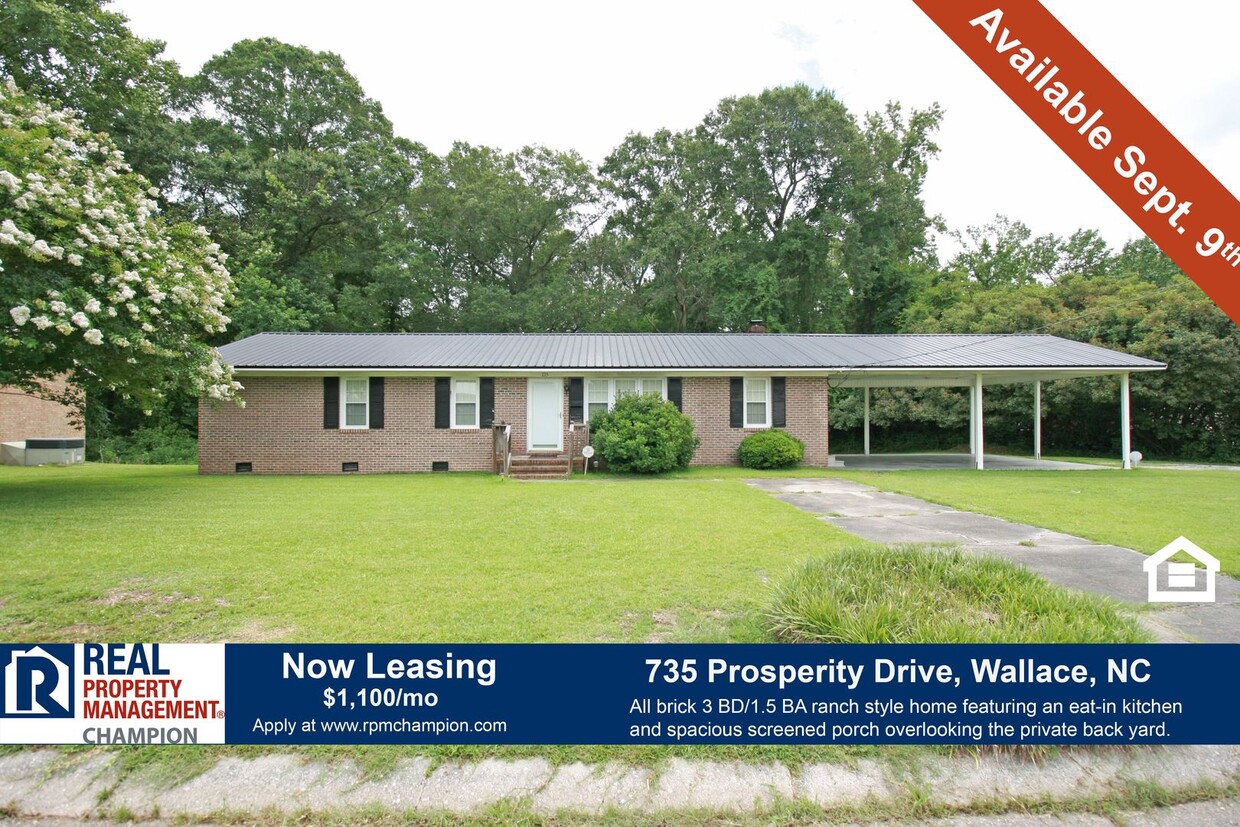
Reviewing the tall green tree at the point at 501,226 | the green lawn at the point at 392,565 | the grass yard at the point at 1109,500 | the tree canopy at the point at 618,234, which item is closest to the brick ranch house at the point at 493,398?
the grass yard at the point at 1109,500

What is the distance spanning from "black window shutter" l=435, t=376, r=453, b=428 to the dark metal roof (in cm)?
59

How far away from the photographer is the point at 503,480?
13.5 m

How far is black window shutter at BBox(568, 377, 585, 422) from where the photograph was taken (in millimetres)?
16094

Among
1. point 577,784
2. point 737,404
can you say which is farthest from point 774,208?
point 577,784

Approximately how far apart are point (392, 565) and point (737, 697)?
3.62 m

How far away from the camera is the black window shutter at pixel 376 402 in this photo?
1577 centimetres

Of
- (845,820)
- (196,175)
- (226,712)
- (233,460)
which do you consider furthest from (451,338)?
(845,820)

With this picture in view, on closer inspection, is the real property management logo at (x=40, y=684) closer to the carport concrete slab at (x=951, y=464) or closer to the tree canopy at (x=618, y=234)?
the tree canopy at (x=618, y=234)

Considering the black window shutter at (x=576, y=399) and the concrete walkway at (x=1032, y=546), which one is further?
the black window shutter at (x=576, y=399)

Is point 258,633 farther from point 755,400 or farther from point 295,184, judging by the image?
point 295,184

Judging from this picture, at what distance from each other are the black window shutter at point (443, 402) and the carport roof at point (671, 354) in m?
0.58

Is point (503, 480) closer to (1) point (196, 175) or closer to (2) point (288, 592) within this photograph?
(2) point (288, 592)

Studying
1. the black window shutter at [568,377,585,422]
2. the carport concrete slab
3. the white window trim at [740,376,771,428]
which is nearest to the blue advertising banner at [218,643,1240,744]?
the black window shutter at [568,377,585,422]

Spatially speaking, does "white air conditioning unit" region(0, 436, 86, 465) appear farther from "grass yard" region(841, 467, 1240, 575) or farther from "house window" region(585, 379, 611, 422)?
"grass yard" region(841, 467, 1240, 575)
